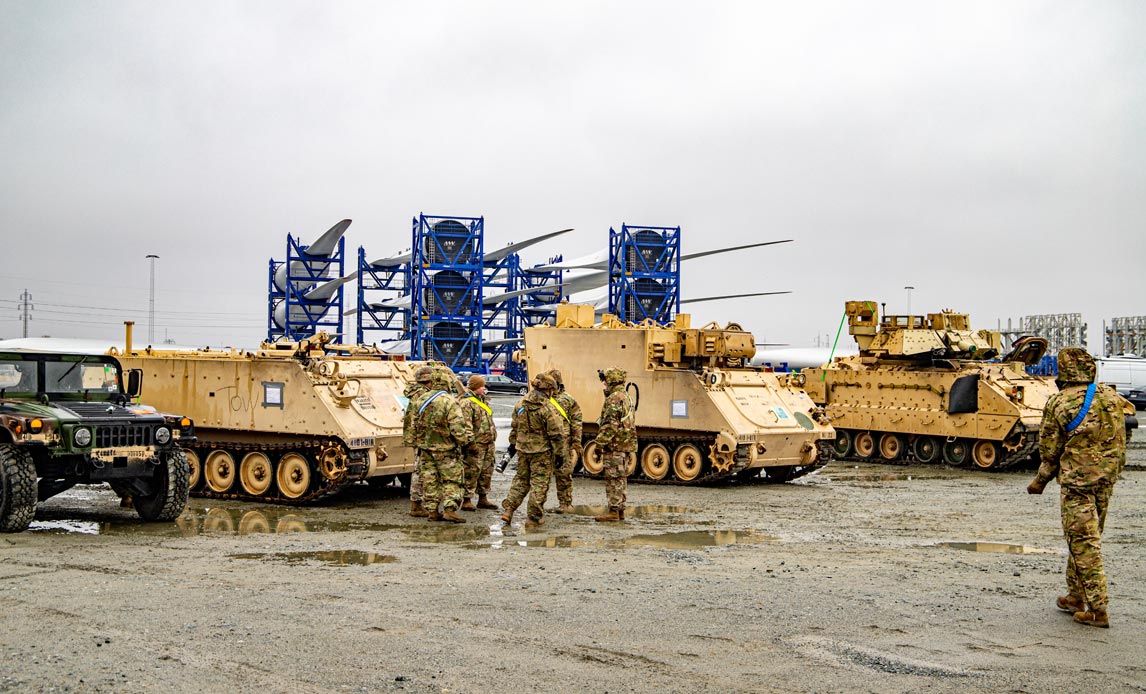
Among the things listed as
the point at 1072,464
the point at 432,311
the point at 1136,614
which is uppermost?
the point at 432,311

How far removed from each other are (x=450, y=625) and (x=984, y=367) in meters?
16.2

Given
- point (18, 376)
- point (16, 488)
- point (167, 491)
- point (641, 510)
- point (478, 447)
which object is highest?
point (18, 376)

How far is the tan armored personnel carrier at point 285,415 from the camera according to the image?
13.5 meters

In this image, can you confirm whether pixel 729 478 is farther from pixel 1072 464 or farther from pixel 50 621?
pixel 50 621

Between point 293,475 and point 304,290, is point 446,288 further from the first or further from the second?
point 293,475

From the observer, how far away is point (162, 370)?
595 inches

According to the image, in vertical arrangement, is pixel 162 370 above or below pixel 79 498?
above

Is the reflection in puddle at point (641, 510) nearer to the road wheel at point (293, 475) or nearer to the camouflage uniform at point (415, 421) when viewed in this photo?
the camouflage uniform at point (415, 421)

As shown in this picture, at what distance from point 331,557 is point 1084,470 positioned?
5589mm

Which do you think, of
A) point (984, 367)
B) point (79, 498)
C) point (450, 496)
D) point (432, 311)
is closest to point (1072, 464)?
point (450, 496)

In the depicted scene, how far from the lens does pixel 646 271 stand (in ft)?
169

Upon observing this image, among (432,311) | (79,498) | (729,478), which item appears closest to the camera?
(79,498)

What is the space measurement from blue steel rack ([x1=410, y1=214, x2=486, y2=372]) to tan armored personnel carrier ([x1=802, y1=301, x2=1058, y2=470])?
1287 inches

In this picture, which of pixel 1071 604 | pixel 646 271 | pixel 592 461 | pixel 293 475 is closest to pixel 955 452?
pixel 592 461
